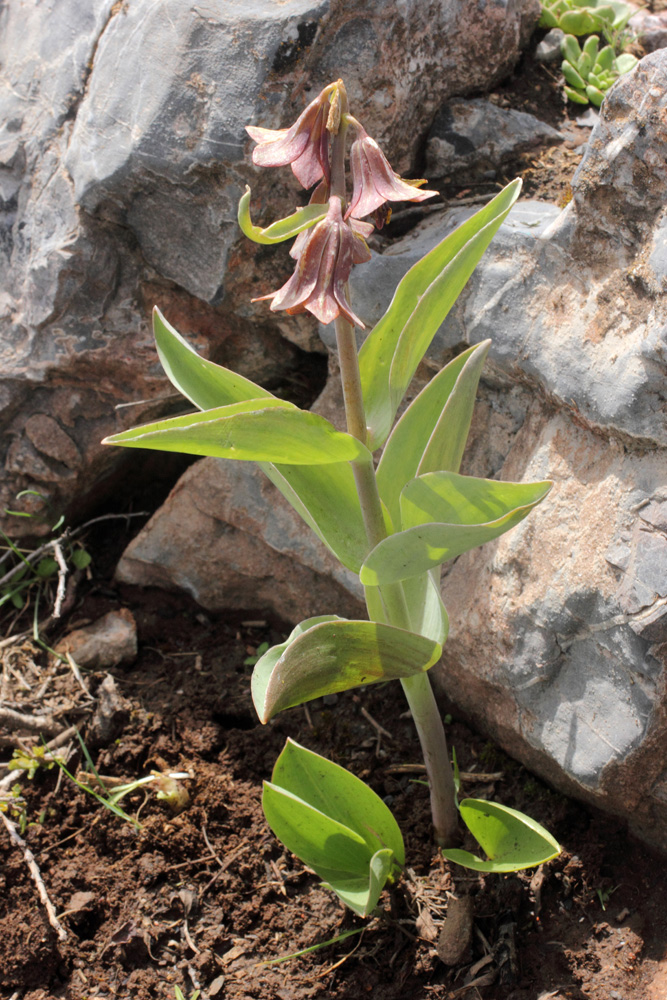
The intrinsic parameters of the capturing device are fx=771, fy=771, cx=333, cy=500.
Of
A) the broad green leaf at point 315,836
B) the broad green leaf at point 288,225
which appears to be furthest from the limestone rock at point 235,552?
the broad green leaf at point 288,225

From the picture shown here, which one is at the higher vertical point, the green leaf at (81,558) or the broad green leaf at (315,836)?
the broad green leaf at (315,836)

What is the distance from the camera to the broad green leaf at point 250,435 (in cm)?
88

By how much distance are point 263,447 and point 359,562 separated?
361 mm

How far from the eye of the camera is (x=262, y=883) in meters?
1.44

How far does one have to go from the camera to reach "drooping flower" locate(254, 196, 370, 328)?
881 mm

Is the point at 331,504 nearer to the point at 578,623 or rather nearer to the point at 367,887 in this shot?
the point at 578,623

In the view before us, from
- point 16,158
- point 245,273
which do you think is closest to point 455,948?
point 245,273

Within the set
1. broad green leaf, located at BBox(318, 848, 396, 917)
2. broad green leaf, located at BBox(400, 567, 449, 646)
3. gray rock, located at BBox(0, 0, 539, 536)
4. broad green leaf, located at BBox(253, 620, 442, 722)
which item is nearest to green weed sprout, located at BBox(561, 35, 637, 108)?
gray rock, located at BBox(0, 0, 539, 536)

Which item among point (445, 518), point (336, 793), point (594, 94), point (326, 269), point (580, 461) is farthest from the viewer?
point (594, 94)

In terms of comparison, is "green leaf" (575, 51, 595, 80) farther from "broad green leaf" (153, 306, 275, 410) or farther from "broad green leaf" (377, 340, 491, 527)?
"broad green leaf" (153, 306, 275, 410)

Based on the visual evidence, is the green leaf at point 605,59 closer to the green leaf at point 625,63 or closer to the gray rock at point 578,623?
the green leaf at point 625,63

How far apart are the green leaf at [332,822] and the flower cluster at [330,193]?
662 millimetres

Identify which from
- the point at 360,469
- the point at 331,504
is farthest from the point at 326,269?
the point at 331,504

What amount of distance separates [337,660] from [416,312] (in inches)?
19.4
